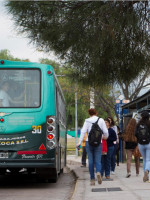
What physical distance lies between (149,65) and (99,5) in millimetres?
2524

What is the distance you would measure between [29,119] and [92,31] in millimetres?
3702

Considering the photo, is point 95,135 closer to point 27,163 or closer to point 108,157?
point 27,163

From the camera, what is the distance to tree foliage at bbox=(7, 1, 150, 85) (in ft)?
43.4

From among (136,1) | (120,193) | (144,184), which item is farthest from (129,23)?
(120,193)

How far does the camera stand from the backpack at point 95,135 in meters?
11.3

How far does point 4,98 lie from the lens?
1148 cm

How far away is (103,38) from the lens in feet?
Answer: 43.8

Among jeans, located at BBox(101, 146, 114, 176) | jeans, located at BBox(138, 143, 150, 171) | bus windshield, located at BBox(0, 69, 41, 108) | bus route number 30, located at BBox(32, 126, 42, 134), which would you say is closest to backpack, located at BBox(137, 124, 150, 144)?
jeans, located at BBox(138, 143, 150, 171)

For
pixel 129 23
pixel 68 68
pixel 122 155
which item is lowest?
pixel 122 155

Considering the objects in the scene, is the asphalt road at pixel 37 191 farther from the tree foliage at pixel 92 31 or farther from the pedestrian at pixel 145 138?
the tree foliage at pixel 92 31

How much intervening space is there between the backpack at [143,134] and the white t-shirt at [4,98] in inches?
120

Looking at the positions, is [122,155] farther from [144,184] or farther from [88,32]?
[144,184]

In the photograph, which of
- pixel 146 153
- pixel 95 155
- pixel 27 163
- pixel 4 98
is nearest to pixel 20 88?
pixel 4 98

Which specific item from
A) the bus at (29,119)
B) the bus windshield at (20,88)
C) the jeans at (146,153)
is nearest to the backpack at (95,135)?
the bus at (29,119)
